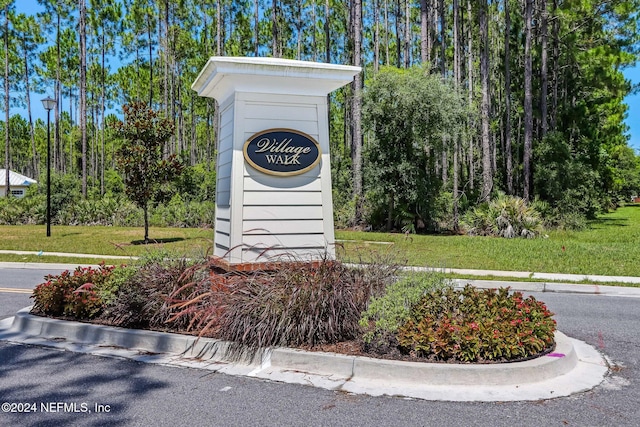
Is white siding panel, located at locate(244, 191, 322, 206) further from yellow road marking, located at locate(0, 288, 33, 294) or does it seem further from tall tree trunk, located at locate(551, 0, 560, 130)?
tall tree trunk, located at locate(551, 0, 560, 130)

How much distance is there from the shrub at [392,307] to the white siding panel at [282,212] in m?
1.44

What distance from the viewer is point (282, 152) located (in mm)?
6773

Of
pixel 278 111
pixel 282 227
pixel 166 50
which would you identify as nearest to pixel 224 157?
pixel 278 111

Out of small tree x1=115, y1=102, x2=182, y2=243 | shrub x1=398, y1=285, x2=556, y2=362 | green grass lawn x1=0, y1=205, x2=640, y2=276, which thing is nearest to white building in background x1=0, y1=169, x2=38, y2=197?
green grass lawn x1=0, y1=205, x2=640, y2=276

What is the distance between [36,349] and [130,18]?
46.3m

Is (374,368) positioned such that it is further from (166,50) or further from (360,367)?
(166,50)

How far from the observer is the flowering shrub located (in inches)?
261

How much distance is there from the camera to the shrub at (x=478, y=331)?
4.80 m

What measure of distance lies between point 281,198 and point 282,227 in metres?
0.38

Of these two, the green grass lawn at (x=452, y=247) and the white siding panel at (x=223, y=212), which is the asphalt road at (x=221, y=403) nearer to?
the white siding panel at (x=223, y=212)

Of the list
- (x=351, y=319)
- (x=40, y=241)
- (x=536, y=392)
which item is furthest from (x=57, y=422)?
(x=40, y=241)

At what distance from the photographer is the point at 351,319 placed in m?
5.57

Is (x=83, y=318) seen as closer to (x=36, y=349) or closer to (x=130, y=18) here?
(x=36, y=349)

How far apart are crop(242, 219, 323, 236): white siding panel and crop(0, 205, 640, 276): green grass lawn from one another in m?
3.02
